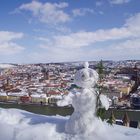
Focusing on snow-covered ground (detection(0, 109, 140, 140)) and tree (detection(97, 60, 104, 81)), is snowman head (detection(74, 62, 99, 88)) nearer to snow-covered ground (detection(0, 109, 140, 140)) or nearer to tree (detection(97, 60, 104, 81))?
tree (detection(97, 60, 104, 81))

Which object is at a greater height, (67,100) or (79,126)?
(67,100)

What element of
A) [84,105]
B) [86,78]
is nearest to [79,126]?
[84,105]

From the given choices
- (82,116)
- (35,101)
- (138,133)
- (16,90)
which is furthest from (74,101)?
(16,90)

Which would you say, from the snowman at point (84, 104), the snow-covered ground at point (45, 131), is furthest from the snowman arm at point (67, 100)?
the snow-covered ground at point (45, 131)

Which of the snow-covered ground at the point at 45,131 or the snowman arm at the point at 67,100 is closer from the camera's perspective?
the snow-covered ground at the point at 45,131

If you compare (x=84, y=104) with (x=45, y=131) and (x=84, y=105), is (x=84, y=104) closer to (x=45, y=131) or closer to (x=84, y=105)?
(x=84, y=105)

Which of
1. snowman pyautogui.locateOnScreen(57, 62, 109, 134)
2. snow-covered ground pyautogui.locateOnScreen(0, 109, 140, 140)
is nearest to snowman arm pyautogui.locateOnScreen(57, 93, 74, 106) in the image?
snowman pyautogui.locateOnScreen(57, 62, 109, 134)

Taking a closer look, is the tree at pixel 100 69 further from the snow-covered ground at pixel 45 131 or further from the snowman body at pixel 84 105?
the snow-covered ground at pixel 45 131
